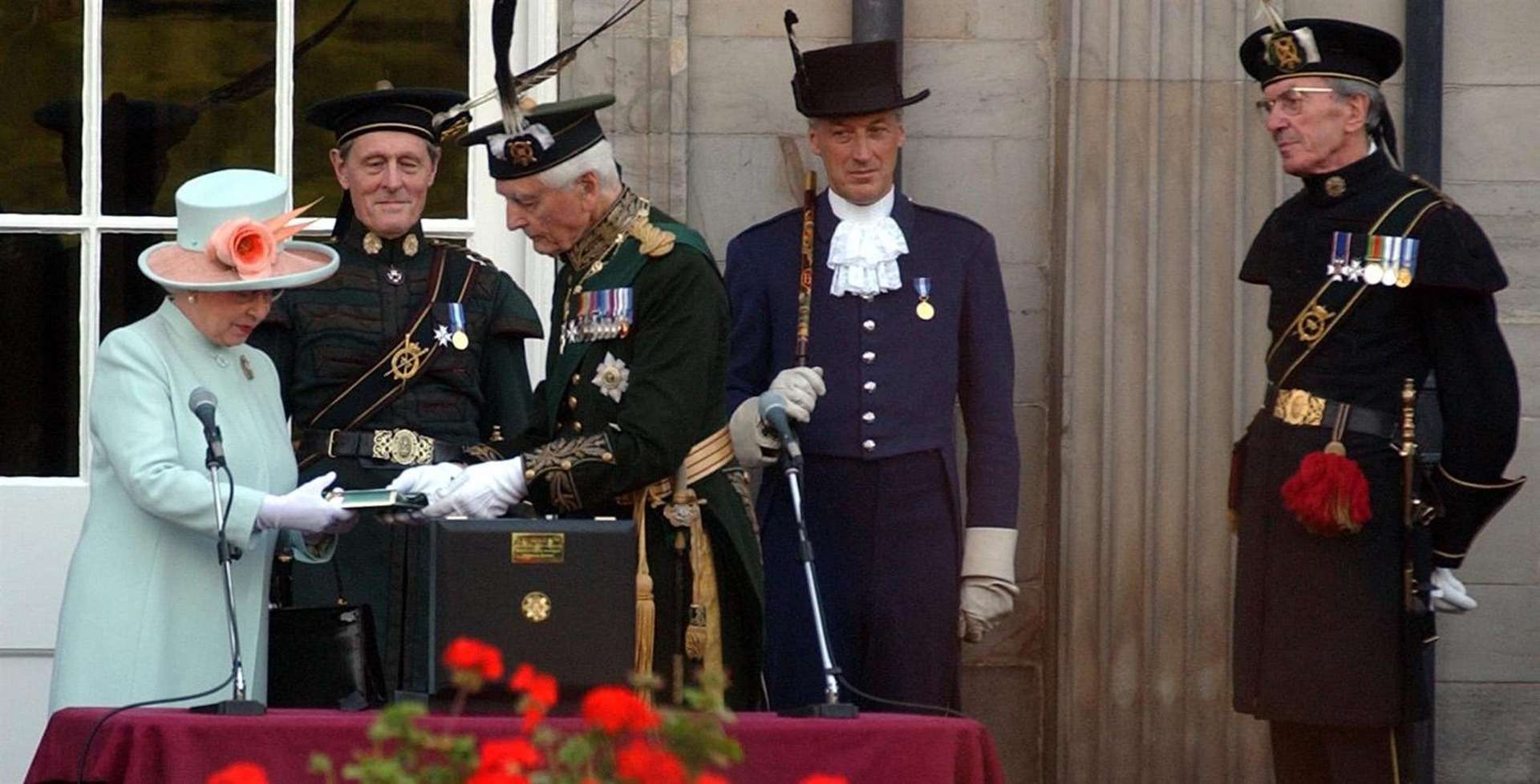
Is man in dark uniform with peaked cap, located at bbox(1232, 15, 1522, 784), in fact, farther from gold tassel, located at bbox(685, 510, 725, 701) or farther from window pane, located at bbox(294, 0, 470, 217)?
window pane, located at bbox(294, 0, 470, 217)

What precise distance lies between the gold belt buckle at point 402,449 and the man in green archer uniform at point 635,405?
40 cm

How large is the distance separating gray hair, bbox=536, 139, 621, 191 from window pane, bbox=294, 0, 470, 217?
1.51 meters

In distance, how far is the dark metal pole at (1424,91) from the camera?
6.84 meters

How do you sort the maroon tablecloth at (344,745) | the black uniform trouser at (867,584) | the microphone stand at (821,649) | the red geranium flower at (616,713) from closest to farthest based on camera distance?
1. the red geranium flower at (616,713)
2. the maroon tablecloth at (344,745)
3. the microphone stand at (821,649)
4. the black uniform trouser at (867,584)

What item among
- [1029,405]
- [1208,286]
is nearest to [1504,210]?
[1208,286]

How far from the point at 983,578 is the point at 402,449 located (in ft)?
4.08

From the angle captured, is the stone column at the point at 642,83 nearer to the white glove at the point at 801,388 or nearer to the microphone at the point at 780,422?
the white glove at the point at 801,388

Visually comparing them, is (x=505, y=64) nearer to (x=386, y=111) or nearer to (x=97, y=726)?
(x=386, y=111)

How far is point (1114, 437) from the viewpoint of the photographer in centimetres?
687

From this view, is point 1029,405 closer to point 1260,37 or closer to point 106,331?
point 1260,37

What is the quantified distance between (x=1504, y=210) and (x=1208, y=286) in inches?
28.6

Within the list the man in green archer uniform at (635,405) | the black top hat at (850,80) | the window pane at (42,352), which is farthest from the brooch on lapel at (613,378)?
the window pane at (42,352)

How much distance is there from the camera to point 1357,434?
567cm

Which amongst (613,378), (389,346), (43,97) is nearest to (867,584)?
(613,378)
